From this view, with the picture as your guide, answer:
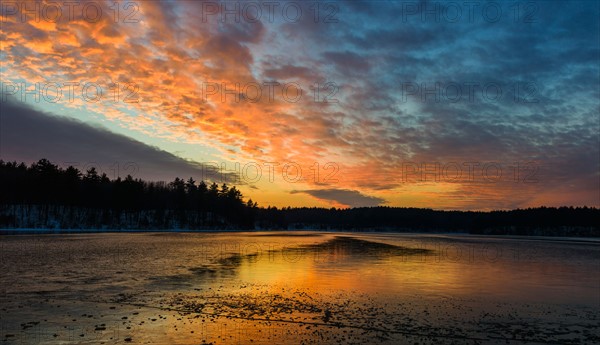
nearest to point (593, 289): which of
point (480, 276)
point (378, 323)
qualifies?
point (480, 276)

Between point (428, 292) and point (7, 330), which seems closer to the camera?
point (7, 330)

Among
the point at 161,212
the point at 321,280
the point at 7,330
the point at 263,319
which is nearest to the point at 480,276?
the point at 321,280

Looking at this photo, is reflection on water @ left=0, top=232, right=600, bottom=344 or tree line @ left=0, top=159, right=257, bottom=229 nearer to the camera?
reflection on water @ left=0, top=232, right=600, bottom=344

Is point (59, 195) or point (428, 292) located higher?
point (59, 195)

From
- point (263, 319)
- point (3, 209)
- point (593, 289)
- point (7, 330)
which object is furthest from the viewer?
point (3, 209)

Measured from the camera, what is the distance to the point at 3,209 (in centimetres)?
13712

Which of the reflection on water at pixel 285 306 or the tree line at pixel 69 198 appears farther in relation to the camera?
the tree line at pixel 69 198

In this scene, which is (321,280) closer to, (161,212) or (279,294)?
(279,294)

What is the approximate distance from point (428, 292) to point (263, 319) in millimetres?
12739

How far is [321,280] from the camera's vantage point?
3052 cm

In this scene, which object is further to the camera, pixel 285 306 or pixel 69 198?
pixel 69 198

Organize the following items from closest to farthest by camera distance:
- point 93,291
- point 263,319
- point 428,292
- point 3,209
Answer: point 263,319
point 93,291
point 428,292
point 3,209

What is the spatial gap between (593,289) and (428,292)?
1351cm

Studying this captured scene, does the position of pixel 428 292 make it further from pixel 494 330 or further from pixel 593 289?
pixel 593 289
